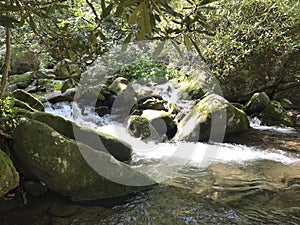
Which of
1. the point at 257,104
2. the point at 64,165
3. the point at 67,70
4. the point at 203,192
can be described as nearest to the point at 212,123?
the point at 257,104

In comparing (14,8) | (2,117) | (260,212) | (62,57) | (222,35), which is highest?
(222,35)

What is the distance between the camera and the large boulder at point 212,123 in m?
5.97

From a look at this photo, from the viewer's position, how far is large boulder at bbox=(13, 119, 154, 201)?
10.5ft

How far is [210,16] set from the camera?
295 inches

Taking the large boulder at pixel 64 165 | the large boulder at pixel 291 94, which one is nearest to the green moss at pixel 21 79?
the large boulder at pixel 64 165

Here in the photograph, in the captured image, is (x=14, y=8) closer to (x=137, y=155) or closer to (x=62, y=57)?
(x=62, y=57)

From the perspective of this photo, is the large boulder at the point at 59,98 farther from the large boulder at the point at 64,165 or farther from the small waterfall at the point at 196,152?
the large boulder at the point at 64,165

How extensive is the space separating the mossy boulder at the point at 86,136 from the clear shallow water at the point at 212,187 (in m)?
0.34

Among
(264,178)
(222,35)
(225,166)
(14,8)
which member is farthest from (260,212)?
(222,35)

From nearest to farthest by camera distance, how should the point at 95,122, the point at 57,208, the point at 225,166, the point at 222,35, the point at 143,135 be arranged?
the point at 57,208, the point at 225,166, the point at 143,135, the point at 95,122, the point at 222,35

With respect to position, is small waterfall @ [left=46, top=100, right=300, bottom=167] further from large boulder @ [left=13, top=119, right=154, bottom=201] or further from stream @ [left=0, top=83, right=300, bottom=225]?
large boulder @ [left=13, top=119, right=154, bottom=201]

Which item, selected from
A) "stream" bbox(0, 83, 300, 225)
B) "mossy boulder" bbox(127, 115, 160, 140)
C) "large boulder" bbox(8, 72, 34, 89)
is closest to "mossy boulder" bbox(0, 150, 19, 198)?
"stream" bbox(0, 83, 300, 225)

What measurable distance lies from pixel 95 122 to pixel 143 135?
1635 millimetres

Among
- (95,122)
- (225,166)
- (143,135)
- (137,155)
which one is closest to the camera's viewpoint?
(225,166)
